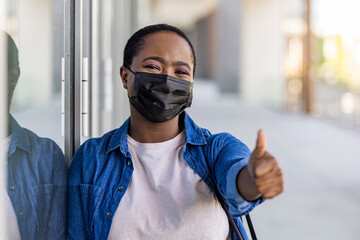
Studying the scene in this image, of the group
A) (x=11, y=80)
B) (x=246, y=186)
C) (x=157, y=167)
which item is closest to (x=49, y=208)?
(x=157, y=167)

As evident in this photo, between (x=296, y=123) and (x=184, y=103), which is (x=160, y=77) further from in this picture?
(x=296, y=123)

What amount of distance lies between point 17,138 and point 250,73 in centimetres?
1574

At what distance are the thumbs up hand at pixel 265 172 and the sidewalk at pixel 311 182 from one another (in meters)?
2.64

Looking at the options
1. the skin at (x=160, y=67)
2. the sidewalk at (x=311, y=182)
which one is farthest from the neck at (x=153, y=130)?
the sidewalk at (x=311, y=182)

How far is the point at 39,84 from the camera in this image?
1.24 metres

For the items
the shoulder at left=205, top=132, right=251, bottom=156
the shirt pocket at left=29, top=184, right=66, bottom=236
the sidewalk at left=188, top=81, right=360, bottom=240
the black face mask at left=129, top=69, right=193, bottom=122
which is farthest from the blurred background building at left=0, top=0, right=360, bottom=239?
the shoulder at left=205, top=132, right=251, bottom=156

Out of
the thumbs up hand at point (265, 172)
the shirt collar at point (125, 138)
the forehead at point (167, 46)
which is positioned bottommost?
the thumbs up hand at point (265, 172)

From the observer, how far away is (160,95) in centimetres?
126

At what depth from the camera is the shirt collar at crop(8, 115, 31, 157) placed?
3.35ft

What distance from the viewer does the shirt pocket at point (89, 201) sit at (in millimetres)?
1216

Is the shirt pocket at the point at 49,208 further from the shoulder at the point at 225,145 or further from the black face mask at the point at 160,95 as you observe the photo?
the shoulder at the point at 225,145

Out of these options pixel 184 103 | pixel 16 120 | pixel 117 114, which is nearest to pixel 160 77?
pixel 184 103

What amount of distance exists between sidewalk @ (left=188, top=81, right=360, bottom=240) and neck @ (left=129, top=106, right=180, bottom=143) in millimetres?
2394

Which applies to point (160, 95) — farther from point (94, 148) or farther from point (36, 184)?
point (36, 184)
